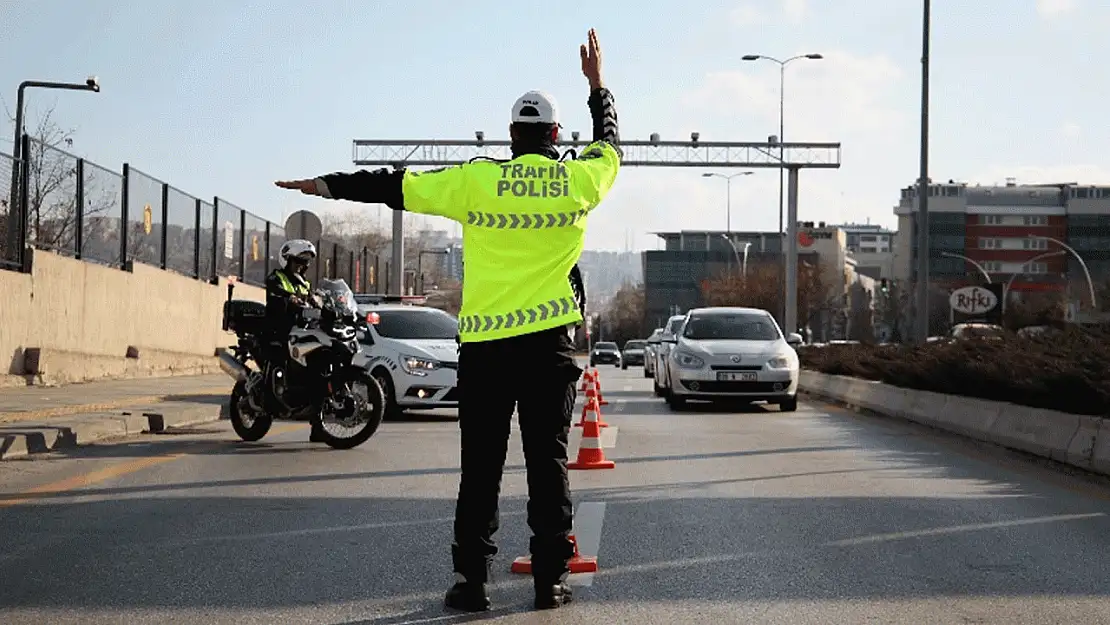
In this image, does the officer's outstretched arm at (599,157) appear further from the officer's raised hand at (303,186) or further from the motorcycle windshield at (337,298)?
the motorcycle windshield at (337,298)

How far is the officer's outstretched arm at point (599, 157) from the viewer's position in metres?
6.57

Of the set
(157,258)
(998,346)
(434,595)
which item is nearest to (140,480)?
(434,595)

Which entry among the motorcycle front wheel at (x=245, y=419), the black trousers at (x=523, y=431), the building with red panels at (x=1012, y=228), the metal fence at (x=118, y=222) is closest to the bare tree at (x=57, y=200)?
the metal fence at (x=118, y=222)

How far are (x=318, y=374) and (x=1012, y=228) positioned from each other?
162 meters

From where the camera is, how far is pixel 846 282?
16725 cm

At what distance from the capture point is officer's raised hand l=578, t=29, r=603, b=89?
6.98 meters

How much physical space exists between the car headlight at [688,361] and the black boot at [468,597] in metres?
17.5

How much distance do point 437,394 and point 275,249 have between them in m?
22.2

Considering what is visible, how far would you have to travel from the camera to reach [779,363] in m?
23.6

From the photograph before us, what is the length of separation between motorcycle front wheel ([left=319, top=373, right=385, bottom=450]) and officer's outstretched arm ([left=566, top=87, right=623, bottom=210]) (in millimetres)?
7701

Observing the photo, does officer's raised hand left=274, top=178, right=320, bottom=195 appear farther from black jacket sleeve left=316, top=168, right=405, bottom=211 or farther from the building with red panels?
the building with red panels

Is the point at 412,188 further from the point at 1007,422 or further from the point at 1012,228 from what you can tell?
the point at 1012,228

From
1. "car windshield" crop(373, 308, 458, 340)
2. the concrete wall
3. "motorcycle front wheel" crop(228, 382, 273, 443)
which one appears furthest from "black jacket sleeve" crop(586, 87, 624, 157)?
the concrete wall

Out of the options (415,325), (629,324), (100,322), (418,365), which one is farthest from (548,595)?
(629,324)
